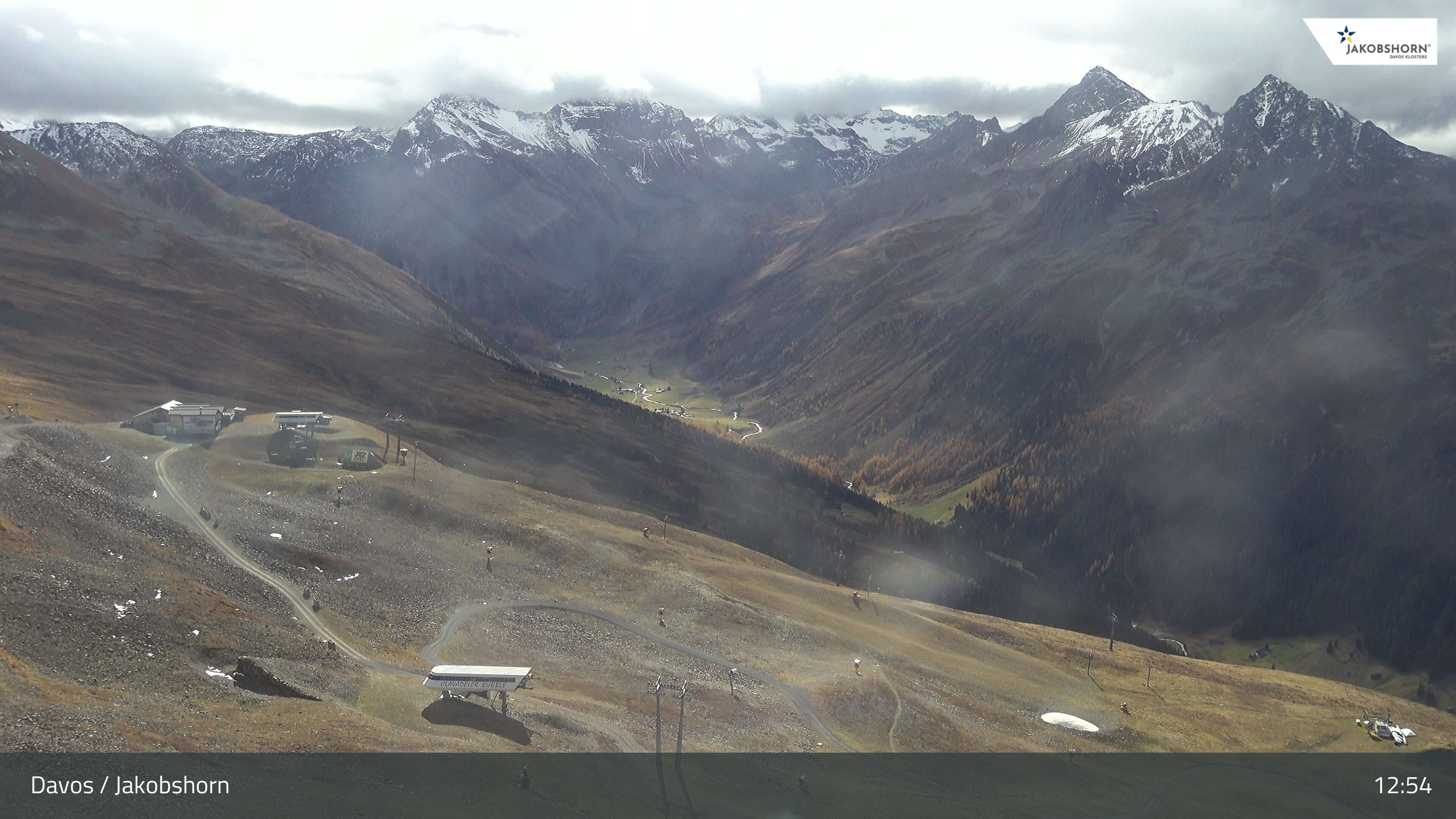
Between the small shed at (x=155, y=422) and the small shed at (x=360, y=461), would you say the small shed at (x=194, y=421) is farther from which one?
the small shed at (x=360, y=461)

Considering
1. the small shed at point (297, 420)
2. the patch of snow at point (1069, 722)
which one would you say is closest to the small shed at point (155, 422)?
the small shed at point (297, 420)

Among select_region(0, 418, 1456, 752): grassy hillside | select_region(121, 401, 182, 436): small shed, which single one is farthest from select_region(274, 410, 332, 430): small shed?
select_region(121, 401, 182, 436): small shed

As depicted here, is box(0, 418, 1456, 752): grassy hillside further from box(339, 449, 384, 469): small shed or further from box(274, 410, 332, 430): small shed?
box(274, 410, 332, 430): small shed

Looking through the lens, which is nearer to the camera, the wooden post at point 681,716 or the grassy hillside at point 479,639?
the grassy hillside at point 479,639

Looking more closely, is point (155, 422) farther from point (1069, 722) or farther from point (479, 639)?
point (1069, 722)
